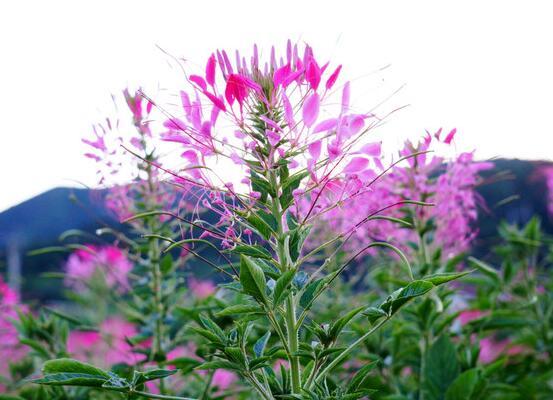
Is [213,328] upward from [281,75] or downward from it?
downward

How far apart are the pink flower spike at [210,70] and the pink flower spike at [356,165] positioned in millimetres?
224

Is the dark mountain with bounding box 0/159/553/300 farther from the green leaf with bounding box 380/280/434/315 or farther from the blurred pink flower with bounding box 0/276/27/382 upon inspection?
the green leaf with bounding box 380/280/434/315

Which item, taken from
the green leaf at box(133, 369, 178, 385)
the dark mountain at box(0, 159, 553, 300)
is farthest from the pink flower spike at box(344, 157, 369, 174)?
the dark mountain at box(0, 159, 553, 300)

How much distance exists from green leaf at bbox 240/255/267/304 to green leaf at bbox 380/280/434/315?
0.55ft

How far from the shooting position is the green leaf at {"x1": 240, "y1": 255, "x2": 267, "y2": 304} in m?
0.70

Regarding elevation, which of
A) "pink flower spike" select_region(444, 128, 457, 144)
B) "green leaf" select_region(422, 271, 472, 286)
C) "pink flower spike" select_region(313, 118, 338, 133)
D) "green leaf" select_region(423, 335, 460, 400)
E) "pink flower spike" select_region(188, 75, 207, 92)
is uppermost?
"pink flower spike" select_region(188, 75, 207, 92)

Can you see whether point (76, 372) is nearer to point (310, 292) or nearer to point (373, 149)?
point (310, 292)

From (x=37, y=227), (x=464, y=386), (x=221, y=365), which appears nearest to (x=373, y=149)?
(x=221, y=365)

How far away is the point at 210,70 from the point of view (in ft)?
2.67

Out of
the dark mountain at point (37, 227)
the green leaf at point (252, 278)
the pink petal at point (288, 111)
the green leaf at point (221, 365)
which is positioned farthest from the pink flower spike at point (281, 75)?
the dark mountain at point (37, 227)

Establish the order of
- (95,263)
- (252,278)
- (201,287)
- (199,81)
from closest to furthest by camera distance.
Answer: (252,278) → (199,81) → (95,263) → (201,287)

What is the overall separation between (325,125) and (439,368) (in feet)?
2.61

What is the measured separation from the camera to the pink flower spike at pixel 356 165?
841mm

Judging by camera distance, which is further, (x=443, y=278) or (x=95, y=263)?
(x=95, y=263)
